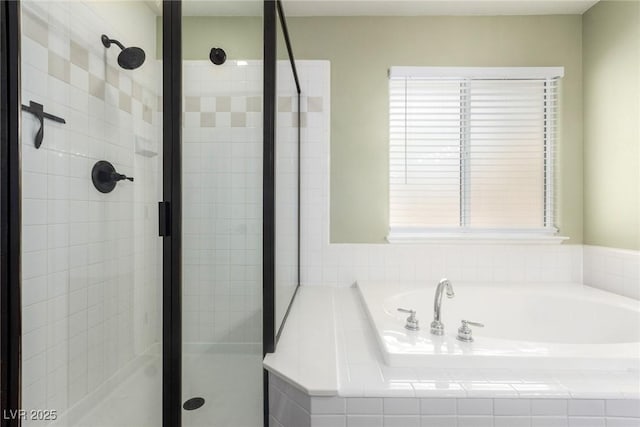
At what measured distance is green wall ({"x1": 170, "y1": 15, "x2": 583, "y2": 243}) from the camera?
93.5 inches

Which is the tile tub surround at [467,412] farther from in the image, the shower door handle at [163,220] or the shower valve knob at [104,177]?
the shower valve knob at [104,177]

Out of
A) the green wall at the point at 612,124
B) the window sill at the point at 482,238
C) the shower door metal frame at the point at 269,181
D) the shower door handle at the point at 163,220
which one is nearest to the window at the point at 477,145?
the window sill at the point at 482,238

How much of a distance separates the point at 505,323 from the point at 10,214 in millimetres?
2442

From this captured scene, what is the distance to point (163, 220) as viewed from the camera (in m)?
1.11

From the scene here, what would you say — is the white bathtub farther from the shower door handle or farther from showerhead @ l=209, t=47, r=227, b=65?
showerhead @ l=209, t=47, r=227, b=65

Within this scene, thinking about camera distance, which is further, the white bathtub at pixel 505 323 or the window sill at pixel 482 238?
the window sill at pixel 482 238

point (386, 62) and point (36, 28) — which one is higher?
point (386, 62)

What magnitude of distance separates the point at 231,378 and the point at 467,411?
762mm

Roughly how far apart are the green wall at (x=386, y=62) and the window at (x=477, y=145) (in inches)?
3.5

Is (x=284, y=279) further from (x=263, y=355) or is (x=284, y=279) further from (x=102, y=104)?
(x=102, y=104)

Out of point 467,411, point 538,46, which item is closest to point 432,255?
point 467,411

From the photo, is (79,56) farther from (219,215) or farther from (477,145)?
(477,145)

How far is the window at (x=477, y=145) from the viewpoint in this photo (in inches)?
93.4

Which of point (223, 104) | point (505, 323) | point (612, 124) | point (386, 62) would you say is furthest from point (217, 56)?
point (612, 124)
